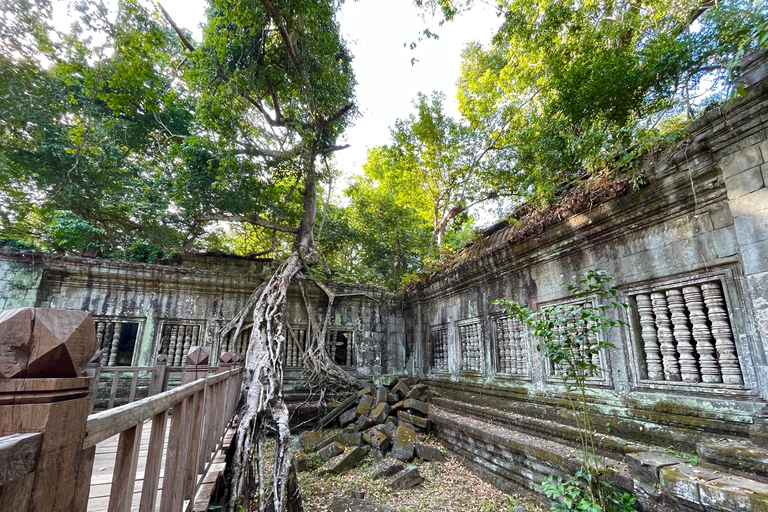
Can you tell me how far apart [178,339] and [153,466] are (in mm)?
5907

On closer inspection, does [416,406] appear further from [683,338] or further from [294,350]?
[683,338]

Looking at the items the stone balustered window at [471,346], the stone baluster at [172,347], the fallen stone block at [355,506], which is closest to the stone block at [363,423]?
the stone balustered window at [471,346]

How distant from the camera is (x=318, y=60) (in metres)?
6.45

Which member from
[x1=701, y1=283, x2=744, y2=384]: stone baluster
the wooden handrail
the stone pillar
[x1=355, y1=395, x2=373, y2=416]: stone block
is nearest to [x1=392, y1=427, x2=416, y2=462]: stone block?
[x1=355, y1=395, x2=373, y2=416]: stone block

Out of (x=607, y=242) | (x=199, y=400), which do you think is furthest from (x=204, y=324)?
(x=607, y=242)

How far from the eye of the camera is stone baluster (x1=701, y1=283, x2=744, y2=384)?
8.64 feet

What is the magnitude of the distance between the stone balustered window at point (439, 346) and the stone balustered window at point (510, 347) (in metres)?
1.56

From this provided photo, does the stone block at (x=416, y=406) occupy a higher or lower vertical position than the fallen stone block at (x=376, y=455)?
higher

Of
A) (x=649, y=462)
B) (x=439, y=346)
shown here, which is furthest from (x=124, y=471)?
(x=439, y=346)

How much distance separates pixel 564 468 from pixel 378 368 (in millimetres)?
4689

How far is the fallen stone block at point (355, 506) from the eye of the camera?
132 inches

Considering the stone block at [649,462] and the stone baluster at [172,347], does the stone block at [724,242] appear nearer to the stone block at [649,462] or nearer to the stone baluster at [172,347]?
the stone block at [649,462]

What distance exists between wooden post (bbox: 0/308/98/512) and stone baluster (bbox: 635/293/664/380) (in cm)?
404

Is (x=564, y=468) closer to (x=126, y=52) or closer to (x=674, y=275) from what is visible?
(x=674, y=275)
